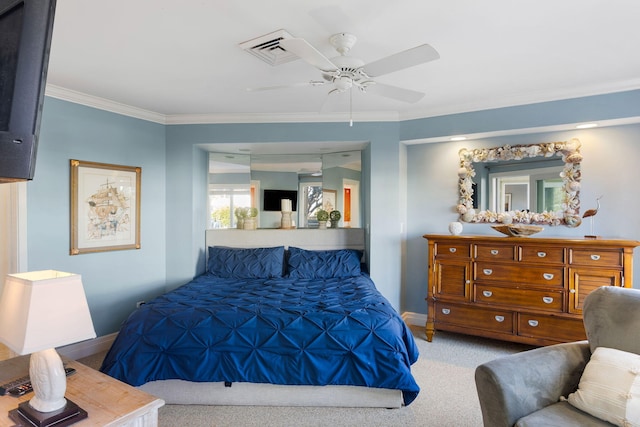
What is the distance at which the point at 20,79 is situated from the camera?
82 cm

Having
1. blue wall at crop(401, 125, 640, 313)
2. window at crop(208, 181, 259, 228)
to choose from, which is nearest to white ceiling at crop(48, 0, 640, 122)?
blue wall at crop(401, 125, 640, 313)

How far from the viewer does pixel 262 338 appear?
7.91 ft

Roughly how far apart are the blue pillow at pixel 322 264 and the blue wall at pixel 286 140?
0.24 meters

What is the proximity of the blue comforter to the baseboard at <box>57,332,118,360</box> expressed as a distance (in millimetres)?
1164

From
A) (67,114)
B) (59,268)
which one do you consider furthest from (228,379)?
(67,114)

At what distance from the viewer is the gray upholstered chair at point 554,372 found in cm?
157

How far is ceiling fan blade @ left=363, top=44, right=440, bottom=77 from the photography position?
176cm

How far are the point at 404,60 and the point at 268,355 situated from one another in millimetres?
2006

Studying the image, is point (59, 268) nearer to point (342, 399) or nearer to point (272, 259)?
point (272, 259)

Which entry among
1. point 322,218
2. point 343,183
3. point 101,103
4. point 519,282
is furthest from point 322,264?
point 101,103

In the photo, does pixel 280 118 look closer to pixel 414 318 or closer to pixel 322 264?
pixel 322 264

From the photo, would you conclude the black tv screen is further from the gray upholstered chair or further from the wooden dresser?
the gray upholstered chair

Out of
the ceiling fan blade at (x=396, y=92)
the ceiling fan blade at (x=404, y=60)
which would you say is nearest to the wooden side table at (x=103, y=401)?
the ceiling fan blade at (x=404, y=60)

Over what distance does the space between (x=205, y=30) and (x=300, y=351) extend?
6.98ft
